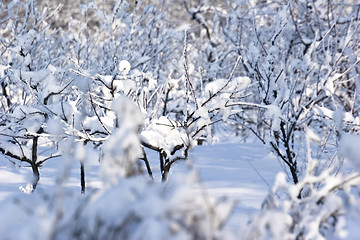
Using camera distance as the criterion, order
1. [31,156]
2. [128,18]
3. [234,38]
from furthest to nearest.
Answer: [128,18] → [234,38] → [31,156]

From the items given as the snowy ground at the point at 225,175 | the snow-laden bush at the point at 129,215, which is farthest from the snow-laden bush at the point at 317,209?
the snowy ground at the point at 225,175

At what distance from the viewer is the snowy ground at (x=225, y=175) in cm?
294

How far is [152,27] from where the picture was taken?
26.3 feet

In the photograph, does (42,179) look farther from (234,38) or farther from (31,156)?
(234,38)

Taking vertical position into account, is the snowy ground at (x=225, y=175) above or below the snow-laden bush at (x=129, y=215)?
below

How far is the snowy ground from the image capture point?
2.94 metres

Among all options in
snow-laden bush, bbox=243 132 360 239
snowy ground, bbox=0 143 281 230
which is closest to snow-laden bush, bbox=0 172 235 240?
snow-laden bush, bbox=243 132 360 239

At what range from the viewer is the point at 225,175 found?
398 cm

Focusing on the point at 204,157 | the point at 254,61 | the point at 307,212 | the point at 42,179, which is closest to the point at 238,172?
the point at 204,157

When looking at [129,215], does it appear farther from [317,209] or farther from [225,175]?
[225,175]

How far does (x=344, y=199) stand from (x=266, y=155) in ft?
13.2

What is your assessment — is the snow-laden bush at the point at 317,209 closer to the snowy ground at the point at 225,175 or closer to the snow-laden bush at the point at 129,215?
the snow-laden bush at the point at 129,215

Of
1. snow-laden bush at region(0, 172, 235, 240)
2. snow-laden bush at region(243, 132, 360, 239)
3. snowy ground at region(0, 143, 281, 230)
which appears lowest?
snowy ground at region(0, 143, 281, 230)

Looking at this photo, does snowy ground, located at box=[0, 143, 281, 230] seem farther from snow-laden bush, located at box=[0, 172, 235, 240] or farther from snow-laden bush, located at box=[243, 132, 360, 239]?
snow-laden bush, located at box=[0, 172, 235, 240]
